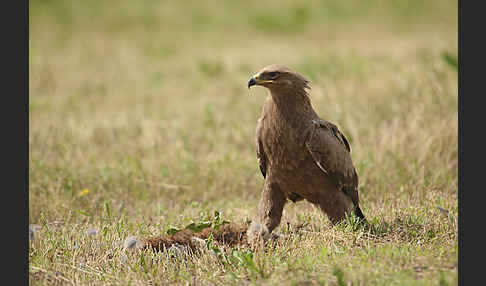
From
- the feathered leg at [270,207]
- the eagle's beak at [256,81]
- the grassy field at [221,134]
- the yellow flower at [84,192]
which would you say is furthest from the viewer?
the yellow flower at [84,192]

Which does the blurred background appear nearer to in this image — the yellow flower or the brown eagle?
the yellow flower

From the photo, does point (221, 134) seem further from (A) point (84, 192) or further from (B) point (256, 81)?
(B) point (256, 81)


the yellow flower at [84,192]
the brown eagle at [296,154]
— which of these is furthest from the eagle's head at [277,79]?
the yellow flower at [84,192]

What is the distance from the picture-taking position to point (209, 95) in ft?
30.3

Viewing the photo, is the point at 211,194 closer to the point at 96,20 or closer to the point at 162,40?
the point at 162,40

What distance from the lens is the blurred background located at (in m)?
5.75

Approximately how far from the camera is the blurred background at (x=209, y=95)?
575 cm

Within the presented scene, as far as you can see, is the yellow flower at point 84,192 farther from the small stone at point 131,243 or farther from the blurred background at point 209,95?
the small stone at point 131,243

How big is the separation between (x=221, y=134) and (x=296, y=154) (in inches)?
126

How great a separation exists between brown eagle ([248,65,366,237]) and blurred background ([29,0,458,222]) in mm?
757

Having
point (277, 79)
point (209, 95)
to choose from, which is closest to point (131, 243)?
point (277, 79)

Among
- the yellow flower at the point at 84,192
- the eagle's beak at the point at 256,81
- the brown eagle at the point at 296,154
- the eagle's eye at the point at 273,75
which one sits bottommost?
the yellow flower at the point at 84,192

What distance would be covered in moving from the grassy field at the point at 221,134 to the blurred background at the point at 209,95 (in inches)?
1.2

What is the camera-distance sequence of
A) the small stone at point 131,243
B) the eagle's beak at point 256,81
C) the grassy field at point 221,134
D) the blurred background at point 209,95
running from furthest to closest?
the blurred background at point 209,95 < the small stone at point 131,243 < the eagle's beak at point 256,81 < the grassy field at point 221,134
